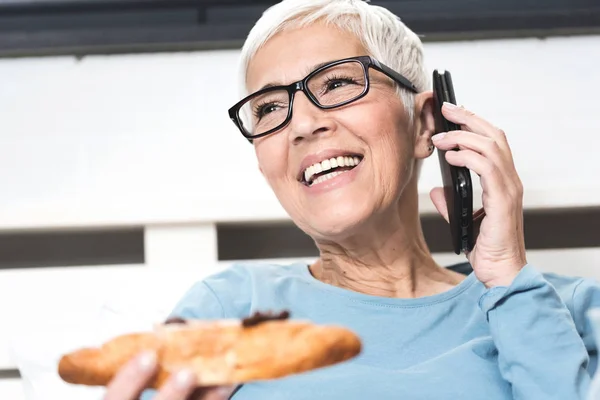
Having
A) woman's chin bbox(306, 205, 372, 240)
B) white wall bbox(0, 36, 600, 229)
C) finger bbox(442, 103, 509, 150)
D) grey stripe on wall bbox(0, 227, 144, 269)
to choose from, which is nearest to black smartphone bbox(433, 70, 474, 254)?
finger bbox(442, 103, 509, 150)

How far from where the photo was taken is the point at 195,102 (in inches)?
50.2

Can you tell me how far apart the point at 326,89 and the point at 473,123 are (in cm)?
20

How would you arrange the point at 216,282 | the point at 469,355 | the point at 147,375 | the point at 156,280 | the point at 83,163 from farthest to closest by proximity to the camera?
the point at 83,163 → the point at 156,280 → the point at 216,282 → the point at 469,355 → the point at 147,375

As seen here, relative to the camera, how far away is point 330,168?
2.83 feet

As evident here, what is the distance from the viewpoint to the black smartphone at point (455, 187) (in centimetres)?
83

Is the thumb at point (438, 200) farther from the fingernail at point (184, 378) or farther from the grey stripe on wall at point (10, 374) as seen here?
the grey stripe on wall at point (10, 374)

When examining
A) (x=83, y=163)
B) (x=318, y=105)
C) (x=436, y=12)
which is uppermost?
(x=436, y=12)

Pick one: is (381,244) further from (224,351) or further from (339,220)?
(224,351)

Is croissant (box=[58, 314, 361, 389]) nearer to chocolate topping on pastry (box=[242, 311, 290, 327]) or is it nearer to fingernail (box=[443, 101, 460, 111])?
chocolate topping on pastry (box=[242, 311, 290, 327])

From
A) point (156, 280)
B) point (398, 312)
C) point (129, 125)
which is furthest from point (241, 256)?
point (398, 312)

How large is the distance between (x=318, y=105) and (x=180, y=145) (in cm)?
48

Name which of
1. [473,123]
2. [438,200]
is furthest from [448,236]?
[473,123]

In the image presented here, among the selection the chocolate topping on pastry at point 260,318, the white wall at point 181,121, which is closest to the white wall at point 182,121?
the white wall at point 181,121

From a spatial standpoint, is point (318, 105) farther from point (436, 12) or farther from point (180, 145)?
point (436, 12)
